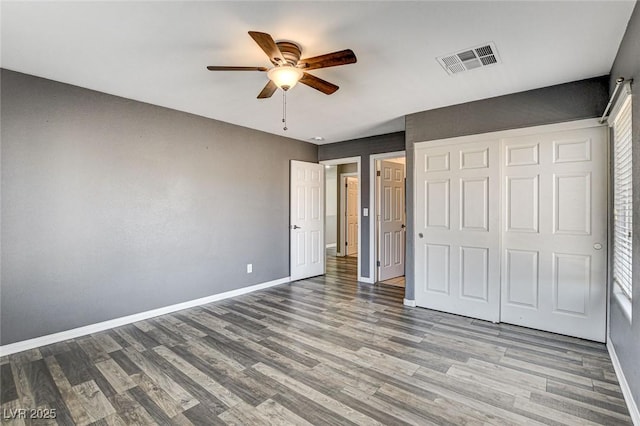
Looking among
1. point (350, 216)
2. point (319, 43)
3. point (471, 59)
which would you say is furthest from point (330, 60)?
point (350, 216)

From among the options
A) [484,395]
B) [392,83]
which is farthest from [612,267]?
[392,83]

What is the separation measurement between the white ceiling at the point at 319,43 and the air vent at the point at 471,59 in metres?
0.07

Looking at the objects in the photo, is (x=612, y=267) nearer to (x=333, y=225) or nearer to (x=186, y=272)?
(x=186, y=272)

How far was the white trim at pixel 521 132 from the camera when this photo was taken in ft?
9.47

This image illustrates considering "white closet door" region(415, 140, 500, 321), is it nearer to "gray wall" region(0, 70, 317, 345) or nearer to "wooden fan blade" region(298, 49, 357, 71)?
"wooden fan blade" region(298, 49, 357, 71)

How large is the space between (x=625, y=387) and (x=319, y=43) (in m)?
3.16

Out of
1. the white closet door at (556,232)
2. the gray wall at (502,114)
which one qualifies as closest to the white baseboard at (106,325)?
the gray wall at (502,114)

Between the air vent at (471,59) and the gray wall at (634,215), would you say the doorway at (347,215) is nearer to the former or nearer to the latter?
the air vent at (471,59)

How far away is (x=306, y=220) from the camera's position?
5562 mm

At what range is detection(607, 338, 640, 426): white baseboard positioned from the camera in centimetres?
179

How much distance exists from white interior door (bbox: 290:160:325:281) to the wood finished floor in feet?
6.39

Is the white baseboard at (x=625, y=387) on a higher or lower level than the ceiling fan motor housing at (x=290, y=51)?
lower

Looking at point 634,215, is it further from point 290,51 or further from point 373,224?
point 373,224

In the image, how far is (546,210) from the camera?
311 cm
